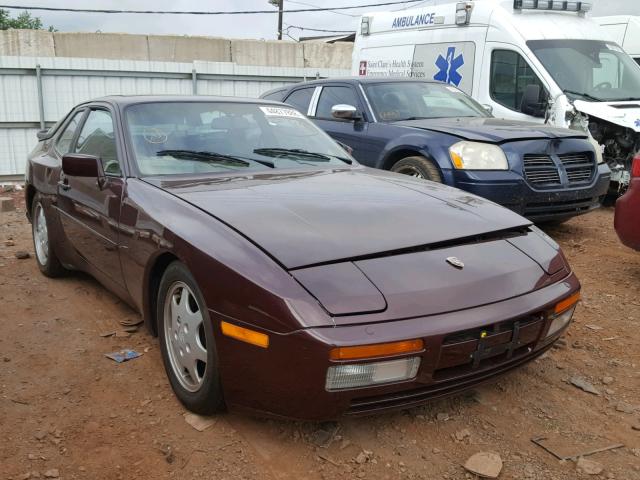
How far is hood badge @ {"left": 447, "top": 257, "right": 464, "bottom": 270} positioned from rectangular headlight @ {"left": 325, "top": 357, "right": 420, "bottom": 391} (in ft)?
1.49

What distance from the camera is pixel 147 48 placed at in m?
19.8

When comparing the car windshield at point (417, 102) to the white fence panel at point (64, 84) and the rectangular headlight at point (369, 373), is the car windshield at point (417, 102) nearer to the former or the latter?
the rectangular headlight at point (369, 373)

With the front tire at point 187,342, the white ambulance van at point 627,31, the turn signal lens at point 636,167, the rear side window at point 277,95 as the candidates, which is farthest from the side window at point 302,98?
the white ambulance van at point 627,31

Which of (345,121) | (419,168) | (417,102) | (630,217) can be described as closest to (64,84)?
(345,121)

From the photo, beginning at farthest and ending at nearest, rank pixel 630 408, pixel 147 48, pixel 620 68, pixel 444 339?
pixel 147 48 < pixel 620 68 < pixel 630 408 < pixel 444 339

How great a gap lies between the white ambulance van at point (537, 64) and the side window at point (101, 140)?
501cm

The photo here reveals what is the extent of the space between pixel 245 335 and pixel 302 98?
5635 mm

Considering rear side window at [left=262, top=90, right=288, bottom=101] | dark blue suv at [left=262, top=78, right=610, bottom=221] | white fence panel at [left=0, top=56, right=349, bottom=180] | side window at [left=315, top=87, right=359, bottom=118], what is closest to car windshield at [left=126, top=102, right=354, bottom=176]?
dark blue suv at [left=262, top=78, right=610, bottom=221]

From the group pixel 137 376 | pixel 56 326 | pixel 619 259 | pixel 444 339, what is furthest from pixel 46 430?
pixel 619 259

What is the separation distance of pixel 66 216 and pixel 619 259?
442 cm

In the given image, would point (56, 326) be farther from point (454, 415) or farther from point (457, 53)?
point (457, 53)

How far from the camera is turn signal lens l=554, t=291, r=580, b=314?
8.78 ft

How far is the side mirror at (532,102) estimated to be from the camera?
23.4 ft

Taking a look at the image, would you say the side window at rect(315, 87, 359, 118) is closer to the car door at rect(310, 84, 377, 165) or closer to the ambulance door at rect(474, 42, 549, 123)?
the car door at rect(310, 84, 377, 165)
